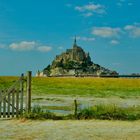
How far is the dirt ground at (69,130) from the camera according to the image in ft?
53.7

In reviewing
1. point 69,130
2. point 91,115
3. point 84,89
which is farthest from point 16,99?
point 84,89

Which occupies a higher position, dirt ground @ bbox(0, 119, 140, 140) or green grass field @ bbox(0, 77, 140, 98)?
green grass field @ bbox(0, 77, 140, 98)

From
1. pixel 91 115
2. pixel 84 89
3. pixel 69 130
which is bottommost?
pixel 69 130

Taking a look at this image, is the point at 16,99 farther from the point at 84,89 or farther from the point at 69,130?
the point at 84,89

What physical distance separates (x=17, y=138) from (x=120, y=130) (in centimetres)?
416

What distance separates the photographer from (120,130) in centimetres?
1812

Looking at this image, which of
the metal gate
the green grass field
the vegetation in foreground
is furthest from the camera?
the green grass field

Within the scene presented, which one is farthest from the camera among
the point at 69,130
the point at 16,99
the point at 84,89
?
the point at 84,89

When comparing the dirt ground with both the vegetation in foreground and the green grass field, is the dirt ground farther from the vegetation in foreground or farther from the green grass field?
the green grass field

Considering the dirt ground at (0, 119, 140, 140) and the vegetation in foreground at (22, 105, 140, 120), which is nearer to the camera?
the dirt ground at (0, 119, 140, 140)

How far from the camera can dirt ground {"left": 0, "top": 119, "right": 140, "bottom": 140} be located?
16.4 metres

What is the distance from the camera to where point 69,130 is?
18.0m

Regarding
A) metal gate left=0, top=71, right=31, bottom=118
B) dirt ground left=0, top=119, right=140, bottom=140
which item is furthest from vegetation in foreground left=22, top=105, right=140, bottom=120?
dirt ground left=0, top=119, right=140, bottom=140

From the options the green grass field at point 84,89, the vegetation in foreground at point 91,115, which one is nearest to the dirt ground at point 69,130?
the vegetation in foreground at point 91,115
